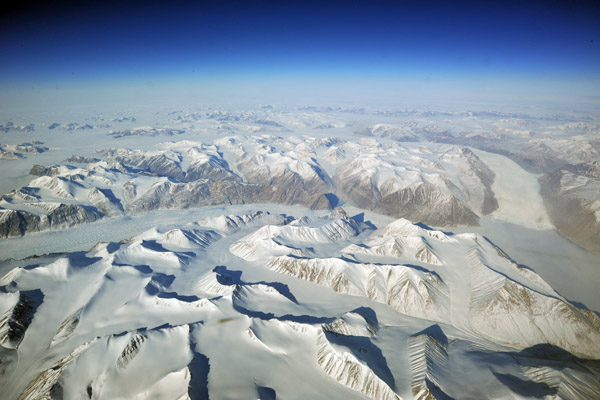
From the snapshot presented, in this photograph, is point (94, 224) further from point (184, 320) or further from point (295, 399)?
point (295, 399)

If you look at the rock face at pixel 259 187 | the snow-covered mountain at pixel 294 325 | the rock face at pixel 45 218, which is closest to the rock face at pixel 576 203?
the rock face at pixel 259 187

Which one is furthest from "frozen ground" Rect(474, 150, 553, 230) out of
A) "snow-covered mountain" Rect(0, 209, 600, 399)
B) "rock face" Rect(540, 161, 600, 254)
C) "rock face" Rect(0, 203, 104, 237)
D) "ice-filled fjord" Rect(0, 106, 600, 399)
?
"rock face" Rect(0, 203, 104, 237)

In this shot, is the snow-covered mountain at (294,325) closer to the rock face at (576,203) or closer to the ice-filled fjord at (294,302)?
the ice-filled fjord at (294,302)

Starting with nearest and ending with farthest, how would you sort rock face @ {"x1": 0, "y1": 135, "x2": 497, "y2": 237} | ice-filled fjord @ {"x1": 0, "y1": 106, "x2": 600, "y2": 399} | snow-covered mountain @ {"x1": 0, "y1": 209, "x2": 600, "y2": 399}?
snow-covered mountain @ {"x1": 0, "y1": 209, "x2": 600, "y2": 399} < ice-filled fjord @ {"x1": 0, "y1": 106, "x2": 600, "y2": 399} < rock face @ {"x1": 0, "y1": 135, "x2": 497, "y2": 237}

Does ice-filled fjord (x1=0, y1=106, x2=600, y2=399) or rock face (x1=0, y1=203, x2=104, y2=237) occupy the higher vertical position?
ice-filled fjord (x1=0, y1=106, x2=600, y2=399)

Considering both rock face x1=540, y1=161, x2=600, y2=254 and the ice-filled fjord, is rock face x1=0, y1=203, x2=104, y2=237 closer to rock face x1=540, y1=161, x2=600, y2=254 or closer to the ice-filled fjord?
the ice-filled fjord

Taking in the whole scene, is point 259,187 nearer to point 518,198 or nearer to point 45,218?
point 45,218

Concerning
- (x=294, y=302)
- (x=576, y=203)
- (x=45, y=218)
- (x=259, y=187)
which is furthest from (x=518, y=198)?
(x=45, y=218)
